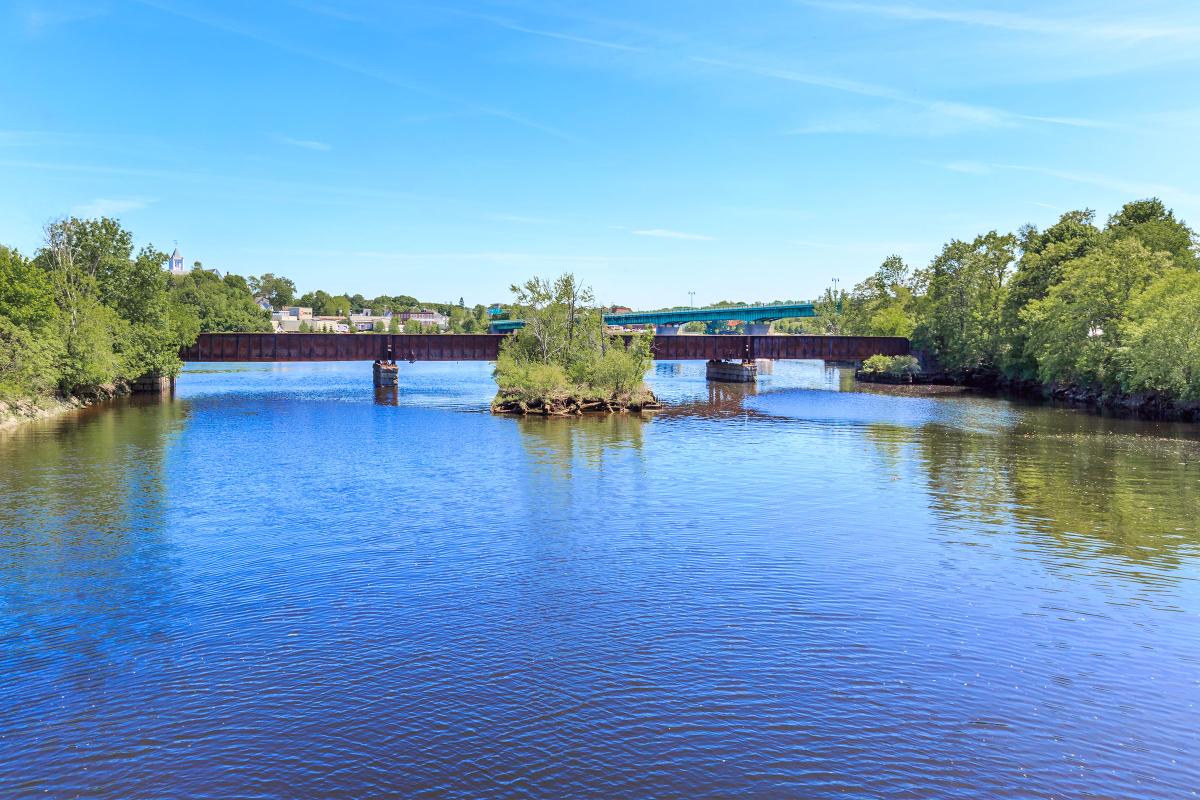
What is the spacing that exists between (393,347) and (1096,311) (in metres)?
98.1

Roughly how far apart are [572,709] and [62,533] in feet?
92.0

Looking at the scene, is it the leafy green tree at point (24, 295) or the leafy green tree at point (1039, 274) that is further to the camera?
the leafy green tree at point (1039, 274)

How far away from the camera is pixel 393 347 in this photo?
141 meters

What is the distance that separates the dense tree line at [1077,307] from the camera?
280ft

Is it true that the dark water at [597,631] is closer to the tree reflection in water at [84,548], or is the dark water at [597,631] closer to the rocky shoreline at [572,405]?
the tree reflection in water at [84,548]

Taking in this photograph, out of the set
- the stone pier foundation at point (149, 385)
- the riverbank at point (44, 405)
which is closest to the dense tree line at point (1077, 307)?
the riverbank at point (44, 405)

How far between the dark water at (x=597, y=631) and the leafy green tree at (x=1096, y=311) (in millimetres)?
47518

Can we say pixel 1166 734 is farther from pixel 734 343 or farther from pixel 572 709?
pixel 734 343

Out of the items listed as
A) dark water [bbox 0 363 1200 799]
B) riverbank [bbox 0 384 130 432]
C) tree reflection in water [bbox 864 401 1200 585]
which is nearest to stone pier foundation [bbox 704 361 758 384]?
tree reflection in water [bbox 864 401 1200 585]

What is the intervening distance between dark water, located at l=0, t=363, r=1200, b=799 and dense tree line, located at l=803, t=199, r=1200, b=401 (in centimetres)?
3411

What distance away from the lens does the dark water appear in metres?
18.9

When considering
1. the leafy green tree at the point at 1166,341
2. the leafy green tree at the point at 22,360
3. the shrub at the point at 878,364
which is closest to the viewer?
the leafy green tree at the point at 1166,341

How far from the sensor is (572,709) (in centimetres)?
2138

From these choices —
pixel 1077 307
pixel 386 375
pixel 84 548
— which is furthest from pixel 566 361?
pixel 84 548
